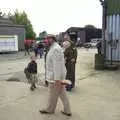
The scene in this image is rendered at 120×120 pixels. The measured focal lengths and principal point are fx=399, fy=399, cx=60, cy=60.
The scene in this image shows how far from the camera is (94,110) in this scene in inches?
378

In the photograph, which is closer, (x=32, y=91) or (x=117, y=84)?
(x=32, y=91)

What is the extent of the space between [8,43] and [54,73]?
3097 cm

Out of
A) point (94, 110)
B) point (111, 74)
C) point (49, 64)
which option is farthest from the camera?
point (111, 74)

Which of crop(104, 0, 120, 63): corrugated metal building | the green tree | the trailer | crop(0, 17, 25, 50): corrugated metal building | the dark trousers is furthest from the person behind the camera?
the green tree

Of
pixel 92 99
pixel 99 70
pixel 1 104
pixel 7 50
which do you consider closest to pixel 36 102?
pixel 1 104

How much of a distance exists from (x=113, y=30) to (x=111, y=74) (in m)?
3.72

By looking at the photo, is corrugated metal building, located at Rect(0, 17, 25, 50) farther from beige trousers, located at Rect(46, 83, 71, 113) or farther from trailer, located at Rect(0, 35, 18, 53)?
beige trousers, located at Rect(46, 83, 71, 113)

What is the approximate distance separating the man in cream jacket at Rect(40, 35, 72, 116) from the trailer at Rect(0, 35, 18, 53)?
2936 centimetres

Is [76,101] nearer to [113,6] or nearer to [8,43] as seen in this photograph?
[113,6]

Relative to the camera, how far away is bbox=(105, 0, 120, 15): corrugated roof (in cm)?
2005

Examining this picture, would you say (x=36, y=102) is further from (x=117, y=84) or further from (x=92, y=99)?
(x=117, y=84)

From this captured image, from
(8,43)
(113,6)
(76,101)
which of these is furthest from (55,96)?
(8,43)

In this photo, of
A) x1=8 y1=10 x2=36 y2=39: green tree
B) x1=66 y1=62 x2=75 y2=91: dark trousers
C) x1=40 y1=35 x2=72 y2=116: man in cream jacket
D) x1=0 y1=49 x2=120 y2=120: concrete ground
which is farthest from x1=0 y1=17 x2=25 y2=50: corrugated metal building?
x1=40 y1=35 x2=72 y2=116: man in cream jacket

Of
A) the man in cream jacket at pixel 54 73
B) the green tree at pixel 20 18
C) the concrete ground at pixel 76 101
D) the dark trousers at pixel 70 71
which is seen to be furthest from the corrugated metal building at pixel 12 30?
the man in cream jacket at pixel 54 73
